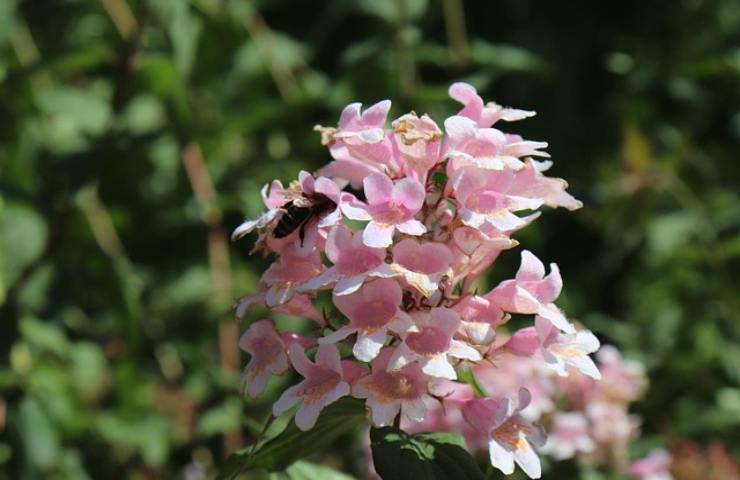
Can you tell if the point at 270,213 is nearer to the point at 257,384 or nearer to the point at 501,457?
the point at 257,384

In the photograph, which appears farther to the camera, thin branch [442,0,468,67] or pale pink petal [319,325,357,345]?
thin branch [442,0,468,67]

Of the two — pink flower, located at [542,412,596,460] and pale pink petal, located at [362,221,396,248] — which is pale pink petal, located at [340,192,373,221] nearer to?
pale pink petal, located at [362,221,396,248]

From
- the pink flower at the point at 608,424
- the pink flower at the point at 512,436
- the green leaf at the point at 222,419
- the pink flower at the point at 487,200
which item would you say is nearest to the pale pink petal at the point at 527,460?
the pink flower at the point at 512,436

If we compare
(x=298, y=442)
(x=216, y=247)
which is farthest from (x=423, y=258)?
(x=216, y=247)

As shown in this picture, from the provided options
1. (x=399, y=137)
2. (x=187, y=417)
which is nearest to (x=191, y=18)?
(x=187, y=417)

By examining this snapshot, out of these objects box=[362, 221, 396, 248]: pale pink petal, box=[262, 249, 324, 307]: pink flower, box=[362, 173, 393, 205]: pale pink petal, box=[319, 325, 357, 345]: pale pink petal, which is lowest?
box=[319, 325, 357, 345]: pale pink petal

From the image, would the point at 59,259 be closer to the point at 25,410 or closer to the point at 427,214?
the point at 25,410

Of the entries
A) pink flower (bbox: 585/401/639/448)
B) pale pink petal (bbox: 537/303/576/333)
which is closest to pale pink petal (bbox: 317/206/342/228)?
pale pink petal (bbox: 537/303/576/333)

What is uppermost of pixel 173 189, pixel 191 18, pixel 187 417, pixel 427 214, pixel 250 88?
pixel 427 214
